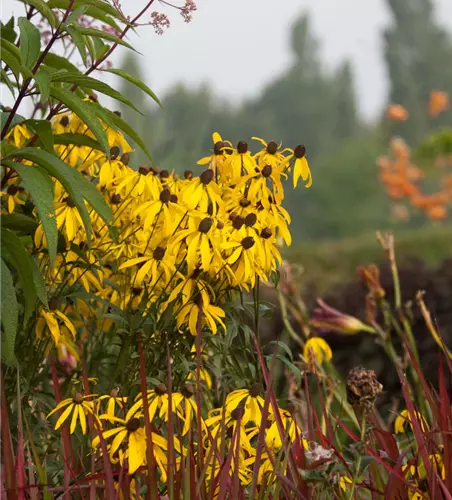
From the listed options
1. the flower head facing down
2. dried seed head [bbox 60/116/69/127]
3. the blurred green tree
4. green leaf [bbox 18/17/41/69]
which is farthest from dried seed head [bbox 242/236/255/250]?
the blurred green tree

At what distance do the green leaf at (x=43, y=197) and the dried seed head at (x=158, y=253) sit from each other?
276mm

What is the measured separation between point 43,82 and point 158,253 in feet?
1.55

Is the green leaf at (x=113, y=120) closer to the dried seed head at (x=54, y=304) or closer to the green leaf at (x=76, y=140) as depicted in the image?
the green leaf at (x=76, y=140)

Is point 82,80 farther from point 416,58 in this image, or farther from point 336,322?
point 416,58

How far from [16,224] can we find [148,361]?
1.55 ft

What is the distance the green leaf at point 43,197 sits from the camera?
62.5 inches

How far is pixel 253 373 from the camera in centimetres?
197

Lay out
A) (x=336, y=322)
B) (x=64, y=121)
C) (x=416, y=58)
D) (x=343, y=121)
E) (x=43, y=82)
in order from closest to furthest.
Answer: (x=43, y=82) → (x=64, y=121) → (x=336, y=322) → (x=416, y=58) → (x=343, y=121)

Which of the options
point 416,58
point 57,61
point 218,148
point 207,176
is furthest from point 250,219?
point 416,58

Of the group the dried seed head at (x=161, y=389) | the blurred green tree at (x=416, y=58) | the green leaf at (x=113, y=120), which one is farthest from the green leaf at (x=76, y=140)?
the blurred green tree at (x=416, y=58)

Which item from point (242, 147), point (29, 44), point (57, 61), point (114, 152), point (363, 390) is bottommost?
point (363, 390)

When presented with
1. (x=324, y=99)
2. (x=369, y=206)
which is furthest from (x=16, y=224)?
(x=324, y=99)

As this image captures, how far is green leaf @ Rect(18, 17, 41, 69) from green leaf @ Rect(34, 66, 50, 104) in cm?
5

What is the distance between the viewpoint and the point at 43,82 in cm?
161
